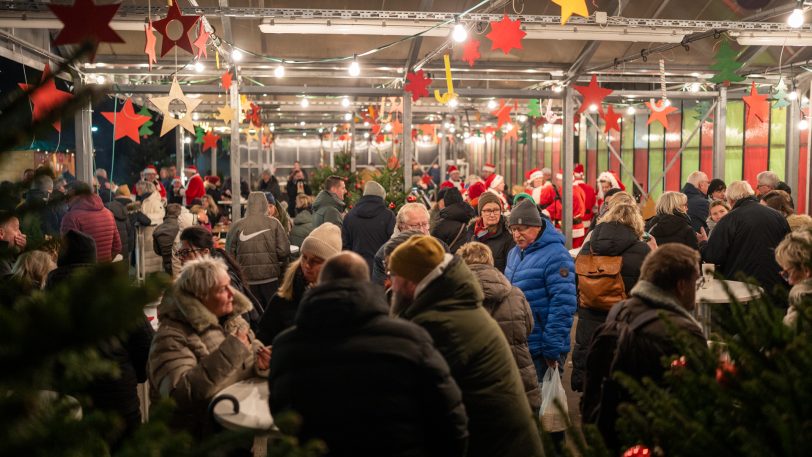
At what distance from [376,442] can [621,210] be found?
3425 millimetres

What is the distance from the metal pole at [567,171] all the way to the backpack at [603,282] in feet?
21.0

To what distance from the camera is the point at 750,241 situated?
6652 millimetres

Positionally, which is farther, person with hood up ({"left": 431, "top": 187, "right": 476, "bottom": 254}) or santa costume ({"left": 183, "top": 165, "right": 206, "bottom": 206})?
santa costume ({"left": 183, "top": 165, "right": 206, "bottom": 206})

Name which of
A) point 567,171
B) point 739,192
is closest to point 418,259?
point 739,192

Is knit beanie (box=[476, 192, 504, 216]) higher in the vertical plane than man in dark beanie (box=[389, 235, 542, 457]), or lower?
higher

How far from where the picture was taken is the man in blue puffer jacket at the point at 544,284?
515 centimetres

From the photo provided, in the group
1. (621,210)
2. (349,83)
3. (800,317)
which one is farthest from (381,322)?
(349,83)

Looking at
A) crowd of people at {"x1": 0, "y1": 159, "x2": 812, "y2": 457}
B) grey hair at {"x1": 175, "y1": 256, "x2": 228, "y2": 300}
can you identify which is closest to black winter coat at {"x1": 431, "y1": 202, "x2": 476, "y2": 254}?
crowd of people at {"x1": 0, "y1": 159, "x2": 812, "y2": 457}

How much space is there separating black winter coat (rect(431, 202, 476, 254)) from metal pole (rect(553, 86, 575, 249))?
4695mm

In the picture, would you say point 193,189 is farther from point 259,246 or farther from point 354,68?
point 259,246

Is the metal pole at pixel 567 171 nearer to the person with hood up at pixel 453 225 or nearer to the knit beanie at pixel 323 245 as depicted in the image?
the person with hood up at pixel 453 225

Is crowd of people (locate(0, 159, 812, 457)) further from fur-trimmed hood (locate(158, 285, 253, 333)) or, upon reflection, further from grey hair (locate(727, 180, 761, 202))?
grey hair (locate(727, 180, 761, 202))

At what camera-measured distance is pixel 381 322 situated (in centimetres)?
263

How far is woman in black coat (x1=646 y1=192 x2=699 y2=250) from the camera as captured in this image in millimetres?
6703
